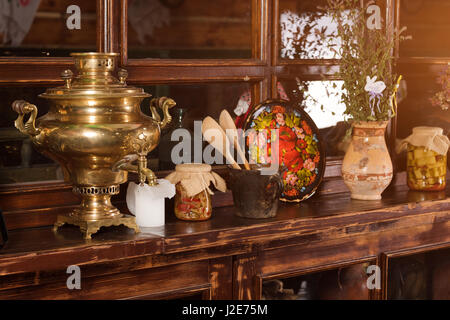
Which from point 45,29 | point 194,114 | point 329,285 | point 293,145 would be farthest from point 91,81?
point 45,29

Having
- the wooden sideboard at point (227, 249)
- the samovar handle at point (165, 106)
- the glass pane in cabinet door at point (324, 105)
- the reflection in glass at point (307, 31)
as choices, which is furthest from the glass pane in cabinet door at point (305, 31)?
the samovar handle at point (165, 106)

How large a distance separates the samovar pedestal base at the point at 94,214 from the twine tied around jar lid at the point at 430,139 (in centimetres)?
115

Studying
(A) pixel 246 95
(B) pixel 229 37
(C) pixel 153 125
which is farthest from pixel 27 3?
(C) pixel 153 125

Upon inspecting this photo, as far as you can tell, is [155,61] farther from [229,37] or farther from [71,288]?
[229,37]

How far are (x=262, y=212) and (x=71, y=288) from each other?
1.99ft

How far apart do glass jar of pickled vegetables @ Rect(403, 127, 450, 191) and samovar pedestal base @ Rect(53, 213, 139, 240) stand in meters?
1.15

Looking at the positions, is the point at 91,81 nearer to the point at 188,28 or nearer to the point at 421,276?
the point at 421,276

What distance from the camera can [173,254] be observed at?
1.85 metres

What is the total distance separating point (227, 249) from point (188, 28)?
3838 mm

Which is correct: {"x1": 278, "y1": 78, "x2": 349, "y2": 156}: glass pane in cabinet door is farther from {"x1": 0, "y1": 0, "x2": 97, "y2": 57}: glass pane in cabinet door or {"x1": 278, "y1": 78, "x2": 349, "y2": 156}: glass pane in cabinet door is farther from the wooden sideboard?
{"x1": 0, "y1": 0, "x2": 97, "y2": 57}: glass pane in cabinet door

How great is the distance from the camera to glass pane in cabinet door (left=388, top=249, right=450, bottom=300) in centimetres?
248

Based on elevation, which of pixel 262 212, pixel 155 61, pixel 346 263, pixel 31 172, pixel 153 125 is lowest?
pixel 346 263

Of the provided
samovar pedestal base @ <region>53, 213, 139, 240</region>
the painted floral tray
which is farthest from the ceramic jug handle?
samovar pedestal base @ <region>53, 213, 139, 240</region>

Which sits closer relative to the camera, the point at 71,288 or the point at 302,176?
the point at 71,288
